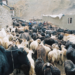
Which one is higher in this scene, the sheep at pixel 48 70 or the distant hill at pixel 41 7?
the distant hill at pixel 41 7

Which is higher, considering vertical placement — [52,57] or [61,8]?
[61,8]

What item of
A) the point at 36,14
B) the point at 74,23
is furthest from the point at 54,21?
the point at 36,14

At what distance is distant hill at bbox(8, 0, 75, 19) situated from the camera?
148 feet

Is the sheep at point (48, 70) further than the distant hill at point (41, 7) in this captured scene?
No

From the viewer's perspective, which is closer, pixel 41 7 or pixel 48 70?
pixel 48 70

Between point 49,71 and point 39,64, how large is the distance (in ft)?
2.79

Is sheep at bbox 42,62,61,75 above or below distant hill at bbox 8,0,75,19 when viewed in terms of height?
below

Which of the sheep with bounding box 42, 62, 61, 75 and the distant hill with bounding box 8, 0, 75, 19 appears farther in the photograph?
the distant hill with bounding box 8, 0, 75, 19

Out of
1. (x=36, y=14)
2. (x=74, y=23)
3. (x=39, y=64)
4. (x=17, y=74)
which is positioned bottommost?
(x=17, y=74)

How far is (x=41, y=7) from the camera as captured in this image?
5038 cm

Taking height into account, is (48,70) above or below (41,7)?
below

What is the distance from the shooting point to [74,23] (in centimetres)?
1688

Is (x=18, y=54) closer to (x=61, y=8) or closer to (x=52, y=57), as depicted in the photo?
(x=52, y=57)

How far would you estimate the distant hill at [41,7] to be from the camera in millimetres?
45062
